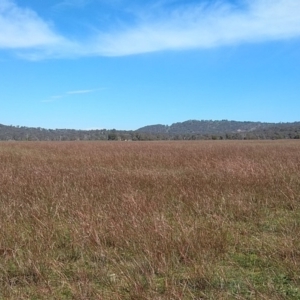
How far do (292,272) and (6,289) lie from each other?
2.68m

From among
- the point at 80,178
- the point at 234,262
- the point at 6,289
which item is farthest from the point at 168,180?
the point at 6,289

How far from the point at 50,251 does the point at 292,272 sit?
8.52 feet

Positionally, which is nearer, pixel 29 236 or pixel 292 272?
pixel 292 272

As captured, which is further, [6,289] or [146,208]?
[146,208]

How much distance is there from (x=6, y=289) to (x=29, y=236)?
1.39m

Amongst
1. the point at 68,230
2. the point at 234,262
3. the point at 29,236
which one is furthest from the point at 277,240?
the point at 29,236

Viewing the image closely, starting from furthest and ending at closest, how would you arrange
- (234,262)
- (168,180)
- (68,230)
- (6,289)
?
(168,180) < (68,230) < (234,262) < (6,289)

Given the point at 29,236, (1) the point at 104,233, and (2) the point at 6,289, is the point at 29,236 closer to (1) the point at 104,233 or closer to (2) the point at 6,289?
(1) the point at 104,233

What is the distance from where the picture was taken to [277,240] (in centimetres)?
440

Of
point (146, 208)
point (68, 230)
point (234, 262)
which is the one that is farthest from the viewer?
point (146, 208)

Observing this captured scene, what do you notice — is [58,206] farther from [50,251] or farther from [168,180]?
[168,180]

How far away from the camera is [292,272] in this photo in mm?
3438

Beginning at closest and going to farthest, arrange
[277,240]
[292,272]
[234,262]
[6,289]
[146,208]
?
[6,289]
[292,272]
[234,262]
[277,240]
[146,208]

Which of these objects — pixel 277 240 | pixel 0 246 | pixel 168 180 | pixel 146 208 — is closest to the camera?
pixel 0 246
